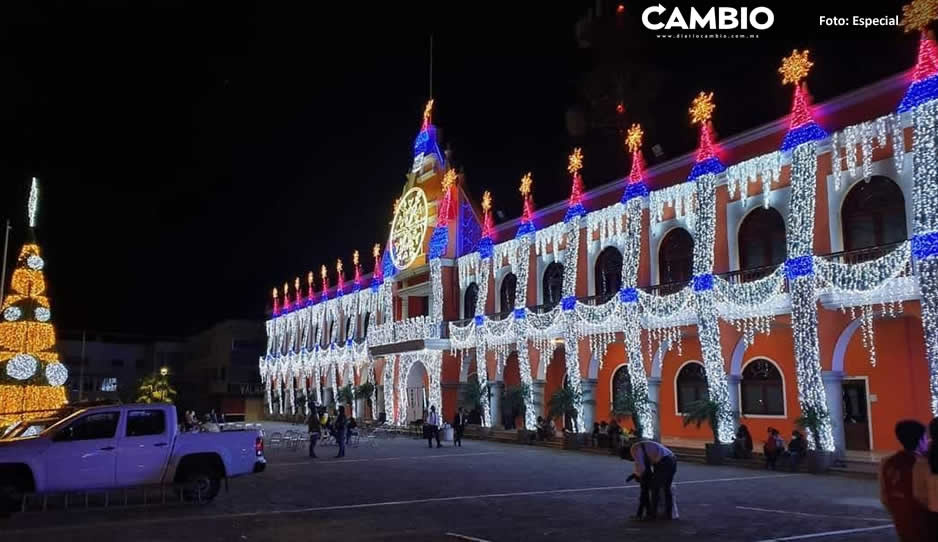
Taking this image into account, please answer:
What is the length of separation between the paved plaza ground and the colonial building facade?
4.18m

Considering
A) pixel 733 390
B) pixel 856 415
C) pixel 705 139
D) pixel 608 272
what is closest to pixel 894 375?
pixel 856 415

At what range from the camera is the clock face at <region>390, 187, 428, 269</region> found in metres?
36.8

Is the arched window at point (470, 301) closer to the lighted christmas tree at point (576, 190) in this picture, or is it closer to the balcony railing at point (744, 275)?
the balcony railing at point (744, 275)

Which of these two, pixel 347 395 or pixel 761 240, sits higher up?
pixel 761 240

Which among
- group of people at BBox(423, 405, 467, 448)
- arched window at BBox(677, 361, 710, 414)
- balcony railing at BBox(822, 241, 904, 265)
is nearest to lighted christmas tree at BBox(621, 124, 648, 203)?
arched window at BBox(677, 361, 710, 414)

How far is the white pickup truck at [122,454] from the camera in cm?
1198

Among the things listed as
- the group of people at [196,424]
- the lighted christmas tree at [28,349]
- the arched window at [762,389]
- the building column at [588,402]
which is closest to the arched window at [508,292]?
the building column at [588,402]

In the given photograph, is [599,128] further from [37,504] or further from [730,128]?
[37,504]

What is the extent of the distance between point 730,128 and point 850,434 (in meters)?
9.20

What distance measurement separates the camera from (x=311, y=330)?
51719mm

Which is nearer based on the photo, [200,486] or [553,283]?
[200,486]

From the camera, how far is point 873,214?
61.5ft

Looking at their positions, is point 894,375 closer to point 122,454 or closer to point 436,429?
point 436,429

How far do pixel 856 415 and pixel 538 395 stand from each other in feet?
35.0
